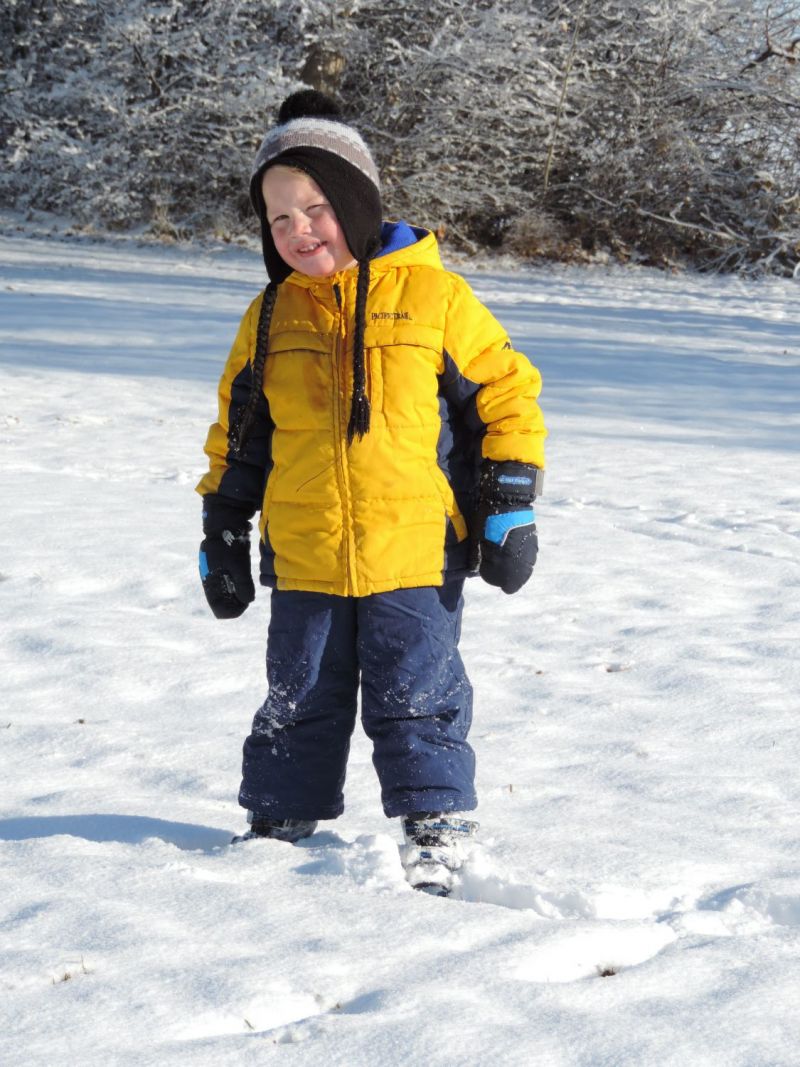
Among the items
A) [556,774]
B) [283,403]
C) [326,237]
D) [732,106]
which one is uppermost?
[732,106]

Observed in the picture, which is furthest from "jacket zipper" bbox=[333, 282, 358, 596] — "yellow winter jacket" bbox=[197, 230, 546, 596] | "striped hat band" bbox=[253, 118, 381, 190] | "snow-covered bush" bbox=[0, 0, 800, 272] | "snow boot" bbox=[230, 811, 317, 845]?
"snow-covered bush" bbox=[0, 0, 800, 272]

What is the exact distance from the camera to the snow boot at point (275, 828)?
278 centimetres

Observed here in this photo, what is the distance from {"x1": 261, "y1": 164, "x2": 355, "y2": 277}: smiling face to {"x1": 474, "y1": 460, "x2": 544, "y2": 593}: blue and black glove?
526 mm

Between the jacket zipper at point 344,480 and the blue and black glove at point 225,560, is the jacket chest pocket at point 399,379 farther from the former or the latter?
the blue and black glove at point 225,560

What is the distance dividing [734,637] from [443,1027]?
2.78 metres

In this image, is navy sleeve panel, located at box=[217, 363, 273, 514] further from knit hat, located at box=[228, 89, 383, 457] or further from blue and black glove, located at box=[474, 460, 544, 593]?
blue and black glove, located at box=[474, 460, 544, 593]

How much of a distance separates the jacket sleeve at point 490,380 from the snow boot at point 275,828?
0.88 metres

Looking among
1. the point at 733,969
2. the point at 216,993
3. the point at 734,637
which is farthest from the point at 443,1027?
the point at 734,637

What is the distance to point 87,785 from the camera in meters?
3.12

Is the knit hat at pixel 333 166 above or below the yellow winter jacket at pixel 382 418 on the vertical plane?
above

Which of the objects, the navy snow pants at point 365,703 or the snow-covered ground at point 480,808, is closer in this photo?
the snow-covered ground at point 480,808

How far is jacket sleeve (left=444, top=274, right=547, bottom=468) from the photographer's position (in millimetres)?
2607

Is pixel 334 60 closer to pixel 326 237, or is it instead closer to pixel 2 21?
pixel 2 21

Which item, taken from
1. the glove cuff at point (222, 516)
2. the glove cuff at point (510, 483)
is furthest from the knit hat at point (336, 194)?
the glove cuff at point (510, 483)
